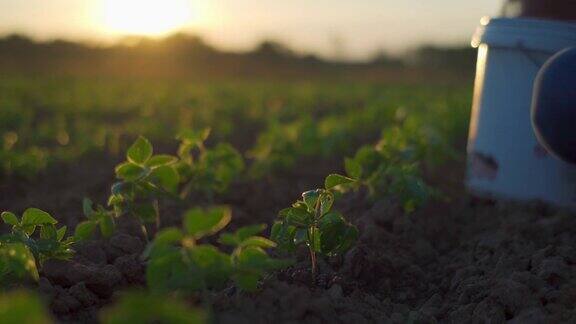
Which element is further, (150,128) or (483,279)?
(150,128)

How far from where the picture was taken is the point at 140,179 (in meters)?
2.55

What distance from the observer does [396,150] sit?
371 centimetres

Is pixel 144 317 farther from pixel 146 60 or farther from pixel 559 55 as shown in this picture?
pixel 146 60

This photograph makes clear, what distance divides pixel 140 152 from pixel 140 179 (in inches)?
4.0

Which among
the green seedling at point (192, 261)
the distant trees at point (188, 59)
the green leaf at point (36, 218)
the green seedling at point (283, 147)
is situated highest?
the green seedling at point (192, 261)

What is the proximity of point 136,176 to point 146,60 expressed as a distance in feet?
157

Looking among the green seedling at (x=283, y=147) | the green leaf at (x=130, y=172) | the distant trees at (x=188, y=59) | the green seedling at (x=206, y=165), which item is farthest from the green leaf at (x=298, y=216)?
the distant trees at (x=188, y=59)

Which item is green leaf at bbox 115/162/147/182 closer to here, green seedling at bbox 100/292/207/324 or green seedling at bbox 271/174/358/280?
green seedling at bbox 271/174/358/280

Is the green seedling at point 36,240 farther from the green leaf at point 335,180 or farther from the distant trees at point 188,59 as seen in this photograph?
the distant trees at point 188,59

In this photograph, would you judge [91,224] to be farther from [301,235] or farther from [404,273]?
[404,273]

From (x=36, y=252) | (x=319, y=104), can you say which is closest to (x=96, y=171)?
(x=36, y=252)

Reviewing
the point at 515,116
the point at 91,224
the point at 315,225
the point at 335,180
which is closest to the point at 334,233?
the point at 315,225

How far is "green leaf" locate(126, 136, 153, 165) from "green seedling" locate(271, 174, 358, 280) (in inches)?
22.1

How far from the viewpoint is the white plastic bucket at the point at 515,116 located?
3535 millimetres
